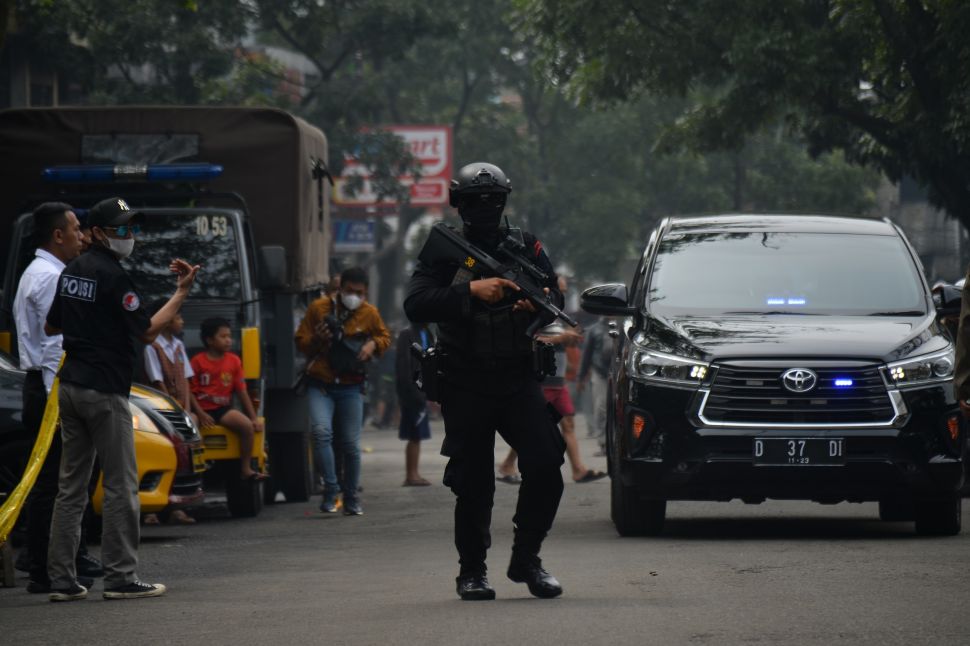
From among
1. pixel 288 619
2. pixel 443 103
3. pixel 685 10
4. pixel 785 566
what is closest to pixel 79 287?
pixel 288 619

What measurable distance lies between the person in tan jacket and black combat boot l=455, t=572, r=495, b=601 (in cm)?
606

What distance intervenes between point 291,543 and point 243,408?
2273 millimetres

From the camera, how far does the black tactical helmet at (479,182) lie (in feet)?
26.7

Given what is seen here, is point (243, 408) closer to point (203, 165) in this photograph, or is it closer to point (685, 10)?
point (203, 165)

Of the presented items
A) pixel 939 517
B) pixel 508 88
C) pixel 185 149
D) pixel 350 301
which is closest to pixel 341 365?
pixel 350 301

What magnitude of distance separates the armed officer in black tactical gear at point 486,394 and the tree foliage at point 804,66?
506 inches

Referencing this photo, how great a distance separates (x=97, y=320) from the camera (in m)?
8.90

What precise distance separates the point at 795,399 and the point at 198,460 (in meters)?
4.44

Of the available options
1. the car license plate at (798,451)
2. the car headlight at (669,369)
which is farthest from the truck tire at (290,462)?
the car license plate at (798,451)

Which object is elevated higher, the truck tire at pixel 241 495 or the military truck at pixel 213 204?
the military truck at pixel 213 204

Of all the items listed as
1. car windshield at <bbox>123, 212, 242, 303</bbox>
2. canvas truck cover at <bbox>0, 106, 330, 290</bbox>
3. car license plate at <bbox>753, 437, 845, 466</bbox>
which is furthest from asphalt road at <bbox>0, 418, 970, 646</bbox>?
canvas truck cover at <bbox>0, 106, 330, 290</bbox>

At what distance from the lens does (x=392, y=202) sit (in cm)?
3666

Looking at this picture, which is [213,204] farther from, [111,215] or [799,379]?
[111,215]

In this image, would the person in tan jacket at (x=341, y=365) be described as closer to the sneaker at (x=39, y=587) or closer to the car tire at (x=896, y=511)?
the car tire at (x=896, y=511)
